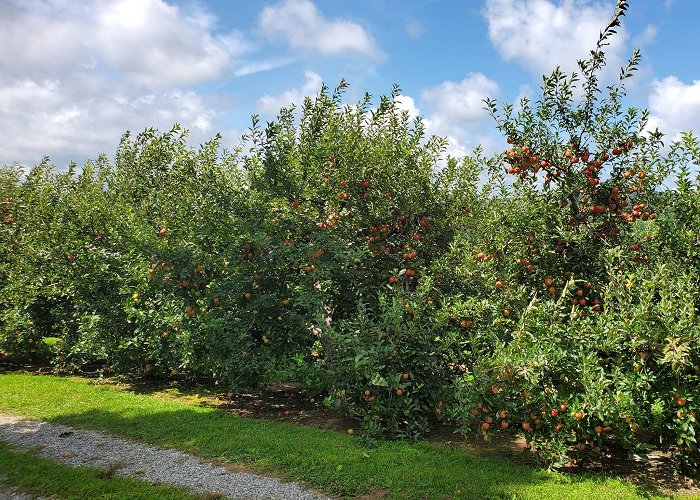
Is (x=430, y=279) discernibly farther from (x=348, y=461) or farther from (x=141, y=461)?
(x=141, y=461)

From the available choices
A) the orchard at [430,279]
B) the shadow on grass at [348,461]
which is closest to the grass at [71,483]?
the shadow on grass at [348,461]

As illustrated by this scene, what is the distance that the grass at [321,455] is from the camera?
5.60 metres

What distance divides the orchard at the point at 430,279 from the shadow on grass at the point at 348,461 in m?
0.46

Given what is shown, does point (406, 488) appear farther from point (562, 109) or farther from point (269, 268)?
point (562, 109)

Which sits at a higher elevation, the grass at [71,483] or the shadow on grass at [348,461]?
the shadow on grass at [348,461]

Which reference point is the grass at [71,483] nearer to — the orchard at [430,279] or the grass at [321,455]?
the grass at [321,455]

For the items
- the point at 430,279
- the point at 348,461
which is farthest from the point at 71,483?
the point at 430,279

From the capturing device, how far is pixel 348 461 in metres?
6.36

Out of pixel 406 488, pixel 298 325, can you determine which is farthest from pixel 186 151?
pixel 406 488

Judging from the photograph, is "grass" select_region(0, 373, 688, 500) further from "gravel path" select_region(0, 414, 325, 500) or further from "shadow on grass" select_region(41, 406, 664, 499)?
"gravel path" select_region(0, 414, 325, 500)

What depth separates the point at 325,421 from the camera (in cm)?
859

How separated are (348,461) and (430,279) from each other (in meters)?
2.68

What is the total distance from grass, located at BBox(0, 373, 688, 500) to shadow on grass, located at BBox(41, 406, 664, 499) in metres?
0.01

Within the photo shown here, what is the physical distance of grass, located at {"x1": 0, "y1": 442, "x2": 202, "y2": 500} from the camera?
5467 mm
